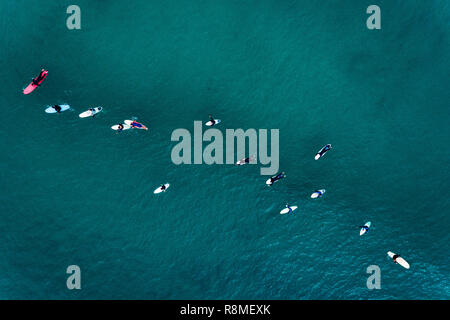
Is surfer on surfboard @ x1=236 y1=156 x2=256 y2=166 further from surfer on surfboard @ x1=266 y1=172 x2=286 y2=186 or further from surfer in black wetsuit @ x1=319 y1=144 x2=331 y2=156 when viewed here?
surfer in black wetsuit @ x1=319 y1=144 x2=331 y2=156

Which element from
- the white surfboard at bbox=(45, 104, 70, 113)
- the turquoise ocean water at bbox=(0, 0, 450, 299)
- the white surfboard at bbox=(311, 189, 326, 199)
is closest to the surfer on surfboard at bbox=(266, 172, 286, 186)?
the turquoise ocean water at bbox=(0, 0, 450, 299)

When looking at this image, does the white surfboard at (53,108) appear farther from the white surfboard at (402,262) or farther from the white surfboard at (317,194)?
the white surfboard at (402,262)

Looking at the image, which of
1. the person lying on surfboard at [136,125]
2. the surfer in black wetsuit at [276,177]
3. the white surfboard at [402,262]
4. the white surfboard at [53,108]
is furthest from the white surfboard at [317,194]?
the white surfboard at [53,108]

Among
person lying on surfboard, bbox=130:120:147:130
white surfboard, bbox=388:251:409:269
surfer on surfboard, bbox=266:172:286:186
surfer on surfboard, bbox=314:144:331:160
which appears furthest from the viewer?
surfer on surfboard, bbox=314:144:331:160

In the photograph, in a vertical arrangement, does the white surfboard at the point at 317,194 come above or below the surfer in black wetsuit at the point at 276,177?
below

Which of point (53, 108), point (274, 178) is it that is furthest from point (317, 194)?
point (53, 108)

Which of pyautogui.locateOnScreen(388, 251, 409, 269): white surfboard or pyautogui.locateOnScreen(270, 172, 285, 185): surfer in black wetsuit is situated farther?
pyautogui.locateOnScreen(270, 172, 285, 185): surfer in black wetsuit

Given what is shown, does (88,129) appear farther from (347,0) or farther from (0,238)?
(347,0)

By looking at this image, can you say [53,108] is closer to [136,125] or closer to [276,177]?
[136,125]

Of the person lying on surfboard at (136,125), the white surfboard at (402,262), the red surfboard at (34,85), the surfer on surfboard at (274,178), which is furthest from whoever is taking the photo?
the red surfboard at (34,85)
